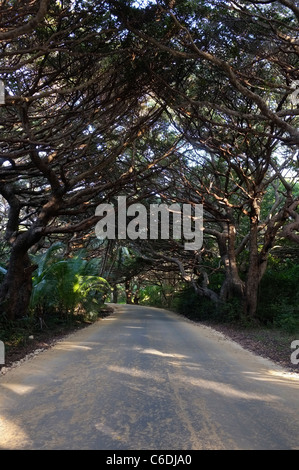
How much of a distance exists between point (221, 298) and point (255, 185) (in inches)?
217

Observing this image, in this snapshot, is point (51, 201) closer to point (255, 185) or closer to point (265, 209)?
point (255, 185)

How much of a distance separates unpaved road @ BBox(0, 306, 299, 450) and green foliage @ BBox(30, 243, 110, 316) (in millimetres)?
3646

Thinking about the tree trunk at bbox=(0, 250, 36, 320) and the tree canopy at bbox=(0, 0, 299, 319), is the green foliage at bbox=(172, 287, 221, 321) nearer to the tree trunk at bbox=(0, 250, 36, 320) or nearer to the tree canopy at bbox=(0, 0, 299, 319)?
the tree canopy at bbox=(0, 0, 299, 319)

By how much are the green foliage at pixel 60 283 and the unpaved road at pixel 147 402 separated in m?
3.65

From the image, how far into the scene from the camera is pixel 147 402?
15.9 ft

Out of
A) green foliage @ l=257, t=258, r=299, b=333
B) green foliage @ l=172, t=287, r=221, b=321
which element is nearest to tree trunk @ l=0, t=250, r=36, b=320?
green foliage @ l=257, t=258, r=299, b=333

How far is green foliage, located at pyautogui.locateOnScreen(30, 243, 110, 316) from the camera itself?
11.6m

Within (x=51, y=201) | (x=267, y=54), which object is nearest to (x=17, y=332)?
(x=51, y=201)

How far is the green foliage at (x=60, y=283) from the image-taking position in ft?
38.2

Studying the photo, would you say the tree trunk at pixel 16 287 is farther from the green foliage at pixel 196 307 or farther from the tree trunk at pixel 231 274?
the green foliage at pixel 196 307

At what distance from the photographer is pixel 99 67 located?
414 inches

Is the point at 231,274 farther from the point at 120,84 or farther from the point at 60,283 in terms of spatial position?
the point at 120,84

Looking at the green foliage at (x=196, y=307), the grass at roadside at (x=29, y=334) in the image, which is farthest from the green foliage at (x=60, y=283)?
the green foliage at (x=196, y=307)

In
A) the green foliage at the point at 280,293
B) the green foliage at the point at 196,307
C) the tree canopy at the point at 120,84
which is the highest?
the tree canopy at the point at 120,84
